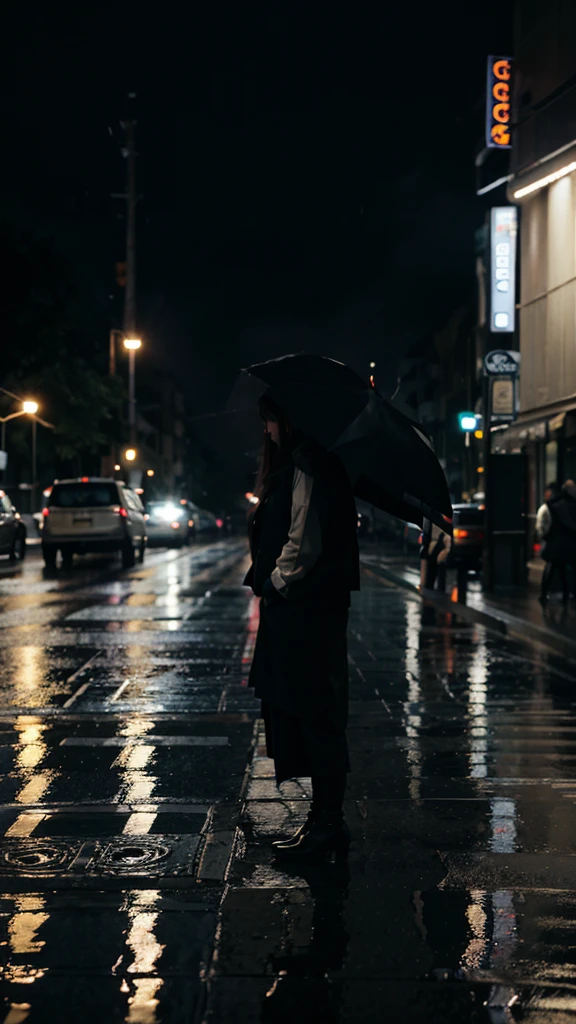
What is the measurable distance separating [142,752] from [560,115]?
23.5 meters

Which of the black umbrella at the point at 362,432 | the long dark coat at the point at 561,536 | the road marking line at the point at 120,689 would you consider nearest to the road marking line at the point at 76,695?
the road marking line at the point at 120,689

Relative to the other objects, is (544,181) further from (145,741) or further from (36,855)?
(36,855)

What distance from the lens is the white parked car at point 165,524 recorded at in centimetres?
4706

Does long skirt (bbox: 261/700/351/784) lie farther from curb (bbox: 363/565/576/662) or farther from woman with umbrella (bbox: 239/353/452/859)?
curb (bbox: 363/565/576/662)

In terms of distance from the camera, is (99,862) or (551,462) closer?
(99,862)

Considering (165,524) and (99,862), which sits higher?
(165,524)

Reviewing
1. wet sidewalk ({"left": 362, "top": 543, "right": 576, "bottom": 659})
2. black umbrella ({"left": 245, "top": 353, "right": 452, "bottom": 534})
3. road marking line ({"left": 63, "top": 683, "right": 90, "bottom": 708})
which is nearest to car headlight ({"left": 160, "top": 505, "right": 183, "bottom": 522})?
wet sidewalk ({"left": 362, "top": 543, "right": 576, "bottom": 659})

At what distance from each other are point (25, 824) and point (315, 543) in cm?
175

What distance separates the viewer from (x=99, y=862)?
190 inches

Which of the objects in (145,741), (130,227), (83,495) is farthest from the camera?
(130,227)

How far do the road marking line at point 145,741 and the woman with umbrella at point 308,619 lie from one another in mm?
2383

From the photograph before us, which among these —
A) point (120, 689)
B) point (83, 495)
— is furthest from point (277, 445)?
point (83, 495)

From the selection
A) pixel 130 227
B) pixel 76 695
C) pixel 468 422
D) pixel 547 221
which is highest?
pixel 130 227

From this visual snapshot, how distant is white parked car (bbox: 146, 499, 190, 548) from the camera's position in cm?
4706
